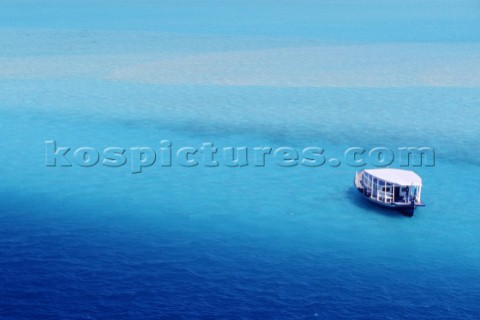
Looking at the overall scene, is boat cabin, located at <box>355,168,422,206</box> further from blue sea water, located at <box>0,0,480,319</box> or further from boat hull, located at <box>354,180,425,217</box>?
blue sea water, located at <box>0,0,480,319</box>

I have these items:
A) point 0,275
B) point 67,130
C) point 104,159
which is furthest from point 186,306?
point 67,130

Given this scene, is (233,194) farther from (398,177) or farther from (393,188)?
(398,177)

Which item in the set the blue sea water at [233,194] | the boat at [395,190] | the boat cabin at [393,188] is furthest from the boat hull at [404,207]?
the blue sea water at [233,194]

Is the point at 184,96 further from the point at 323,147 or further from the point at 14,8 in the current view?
the point at 14,8

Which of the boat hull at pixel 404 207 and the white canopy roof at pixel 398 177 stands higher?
the white canopy roof at pixel 398 177

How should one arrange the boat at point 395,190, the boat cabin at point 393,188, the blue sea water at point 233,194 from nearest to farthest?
the blue sea water at point 233,194 → the boat at point 395,190 → the boat cabin at point 393,188

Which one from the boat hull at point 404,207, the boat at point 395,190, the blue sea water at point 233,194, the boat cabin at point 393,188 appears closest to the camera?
the blue sea water at point 233,194

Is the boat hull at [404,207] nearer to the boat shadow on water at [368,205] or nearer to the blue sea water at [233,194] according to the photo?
the boat shadow on water at [368,205]
